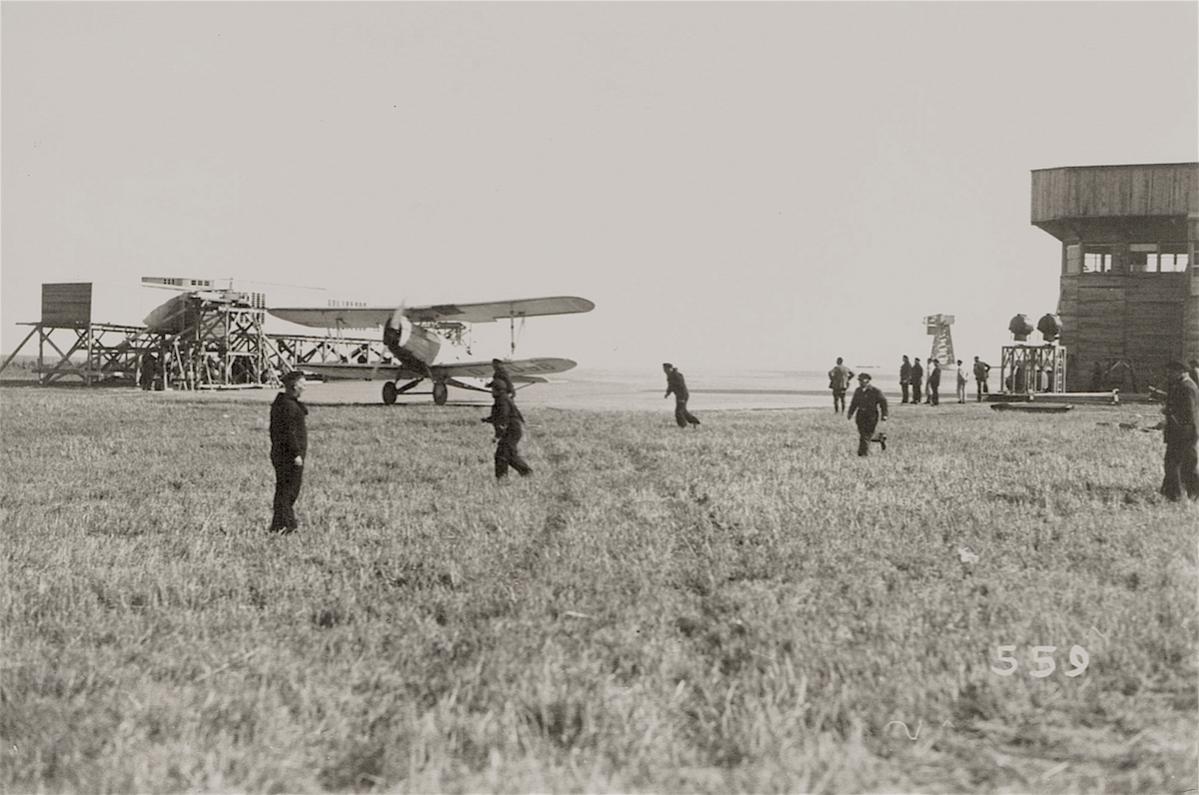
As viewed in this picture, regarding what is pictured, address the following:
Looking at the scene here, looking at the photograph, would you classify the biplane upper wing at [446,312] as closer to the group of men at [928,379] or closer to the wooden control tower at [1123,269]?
the group of men at [928,379]

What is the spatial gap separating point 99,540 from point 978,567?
726 centimetres

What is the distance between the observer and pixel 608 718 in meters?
4.49

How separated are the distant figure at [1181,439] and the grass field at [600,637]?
579 millimetres

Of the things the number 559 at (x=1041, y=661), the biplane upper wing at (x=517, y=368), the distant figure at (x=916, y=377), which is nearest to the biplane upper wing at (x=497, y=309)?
the biplane upper wing at (x=517, y=368)

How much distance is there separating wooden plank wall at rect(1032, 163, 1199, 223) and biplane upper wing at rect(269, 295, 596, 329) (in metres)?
23.3

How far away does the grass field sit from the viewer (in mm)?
4109

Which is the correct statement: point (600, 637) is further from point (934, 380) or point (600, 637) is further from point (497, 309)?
point (934, 380)

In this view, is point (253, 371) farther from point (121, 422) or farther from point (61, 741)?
point (61, 741)

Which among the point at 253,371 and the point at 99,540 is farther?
the point at 253,371

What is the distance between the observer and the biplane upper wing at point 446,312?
103 ft

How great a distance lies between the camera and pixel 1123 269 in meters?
43.1

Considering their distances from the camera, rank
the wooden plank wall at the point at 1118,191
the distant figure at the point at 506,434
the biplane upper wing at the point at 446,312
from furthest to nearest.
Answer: the wooden plank wall at the point at 1118,191 < the biplane upper wing at the point at 446,312 < the distant figure at the point at 506,434

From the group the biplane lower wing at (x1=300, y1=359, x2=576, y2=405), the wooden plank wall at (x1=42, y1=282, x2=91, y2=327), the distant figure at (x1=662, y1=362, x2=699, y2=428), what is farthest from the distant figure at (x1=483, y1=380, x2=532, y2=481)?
the wooden plank wall at (x1=42, y1=282, x2=91, y2=327)

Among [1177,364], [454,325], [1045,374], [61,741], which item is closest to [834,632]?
[61,741]
